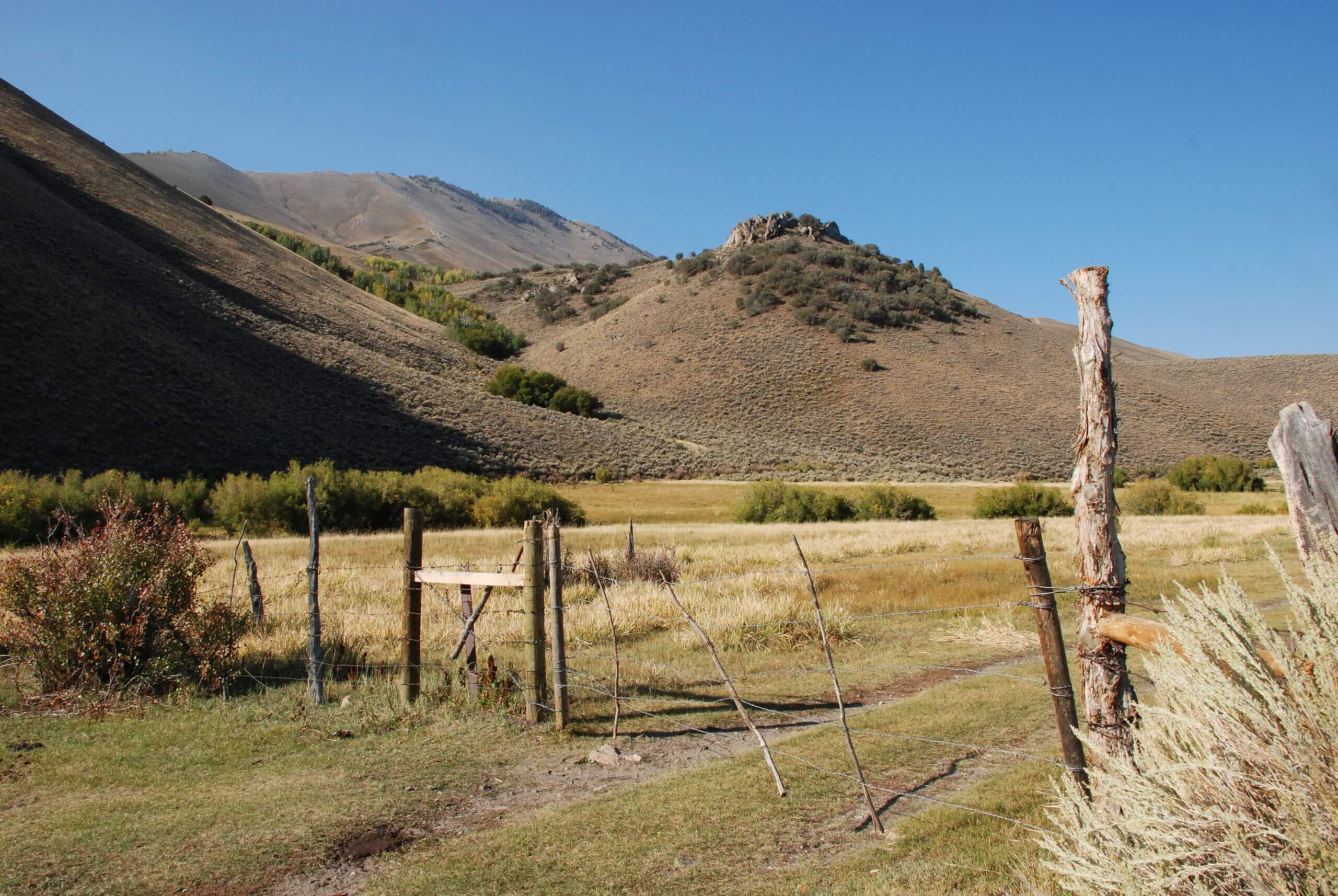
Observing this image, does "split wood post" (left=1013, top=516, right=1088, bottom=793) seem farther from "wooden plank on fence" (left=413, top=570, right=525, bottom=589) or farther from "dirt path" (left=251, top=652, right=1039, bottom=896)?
"wooden plank on fence" (left=413, top=570, right=525, bottom=589)

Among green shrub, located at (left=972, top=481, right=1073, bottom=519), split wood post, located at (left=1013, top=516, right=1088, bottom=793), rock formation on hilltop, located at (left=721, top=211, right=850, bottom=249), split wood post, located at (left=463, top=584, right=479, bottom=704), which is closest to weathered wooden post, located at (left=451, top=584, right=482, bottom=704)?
split wood post, located at (left=463, top=584, right=479, bottom=704)

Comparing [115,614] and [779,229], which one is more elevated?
[779,229]

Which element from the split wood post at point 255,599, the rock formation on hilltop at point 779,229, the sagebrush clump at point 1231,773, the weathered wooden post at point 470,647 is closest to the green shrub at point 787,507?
the split wood post at point 255,599

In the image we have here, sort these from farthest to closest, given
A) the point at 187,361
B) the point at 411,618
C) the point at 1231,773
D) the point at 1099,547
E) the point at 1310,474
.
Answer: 1. the point at 187,361
2. the point at 411,618
3. the point at 1099,547
4. the point at 1310,474
5. the point at 1231,773

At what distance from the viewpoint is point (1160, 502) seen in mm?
36062

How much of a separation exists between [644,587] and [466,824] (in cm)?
948

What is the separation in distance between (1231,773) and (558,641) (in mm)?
5745

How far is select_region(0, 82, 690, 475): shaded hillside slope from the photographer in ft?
125

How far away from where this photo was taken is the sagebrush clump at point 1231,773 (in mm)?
2449

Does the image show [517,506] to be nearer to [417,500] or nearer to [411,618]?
[417,500]

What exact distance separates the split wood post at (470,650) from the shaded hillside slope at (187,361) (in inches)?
1300

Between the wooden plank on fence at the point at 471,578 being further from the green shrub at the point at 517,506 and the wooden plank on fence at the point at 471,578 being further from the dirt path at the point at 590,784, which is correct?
the green shrub at the point at 517,506

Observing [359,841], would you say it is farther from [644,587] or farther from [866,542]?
[866,542]

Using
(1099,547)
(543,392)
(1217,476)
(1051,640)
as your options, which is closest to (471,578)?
(1051,640)
